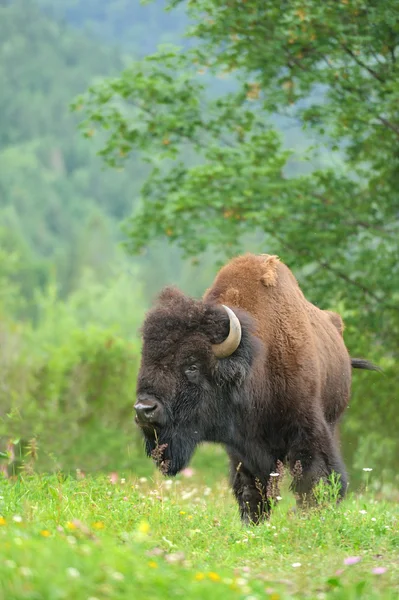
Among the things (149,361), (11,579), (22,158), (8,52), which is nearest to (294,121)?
(149,361)

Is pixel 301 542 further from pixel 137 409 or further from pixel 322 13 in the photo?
pixel 322 13

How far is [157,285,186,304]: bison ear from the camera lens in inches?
327

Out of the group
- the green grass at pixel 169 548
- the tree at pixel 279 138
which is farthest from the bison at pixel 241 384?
the tree at pixel 279 138

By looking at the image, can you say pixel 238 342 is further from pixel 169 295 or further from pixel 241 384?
pixel 169 295

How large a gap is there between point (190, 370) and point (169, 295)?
2.25ft

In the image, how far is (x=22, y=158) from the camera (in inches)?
5920

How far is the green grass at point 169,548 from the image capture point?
4.10 meters

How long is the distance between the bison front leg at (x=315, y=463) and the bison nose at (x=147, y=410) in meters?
1.17

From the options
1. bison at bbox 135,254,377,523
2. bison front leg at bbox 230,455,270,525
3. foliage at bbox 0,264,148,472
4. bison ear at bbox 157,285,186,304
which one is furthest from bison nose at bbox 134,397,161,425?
foliage at bbox 0,264,148,472

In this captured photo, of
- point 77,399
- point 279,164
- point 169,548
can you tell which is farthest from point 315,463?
point 77,399

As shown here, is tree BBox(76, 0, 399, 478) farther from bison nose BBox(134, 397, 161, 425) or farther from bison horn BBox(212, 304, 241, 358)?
bison nose BBox(134, 397, 161, 425)

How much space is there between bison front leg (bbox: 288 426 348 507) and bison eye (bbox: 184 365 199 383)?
0.99 m

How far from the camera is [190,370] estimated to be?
8.12 meters

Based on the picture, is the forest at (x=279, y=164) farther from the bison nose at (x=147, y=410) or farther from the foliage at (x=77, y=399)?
the bison nose at (x=147, y=410)
